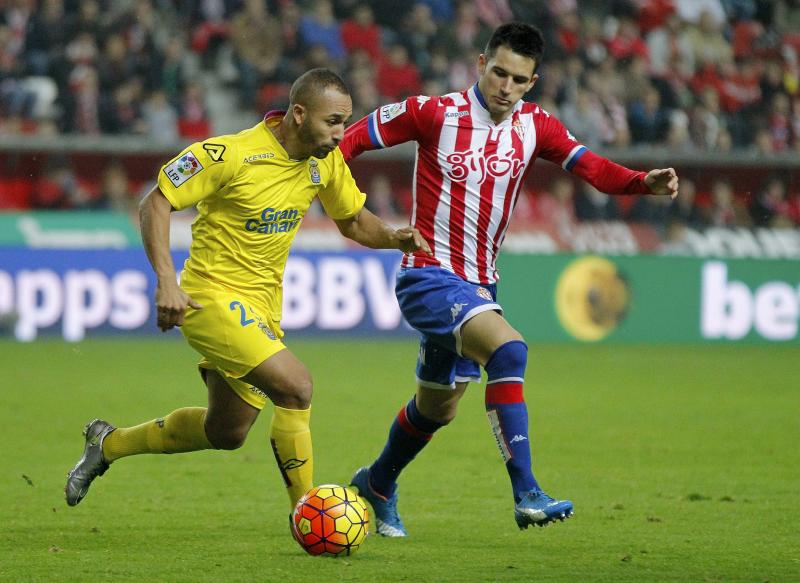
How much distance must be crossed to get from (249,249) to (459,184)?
107 centimetres

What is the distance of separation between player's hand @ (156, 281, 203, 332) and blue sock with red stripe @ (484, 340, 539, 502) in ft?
4.18

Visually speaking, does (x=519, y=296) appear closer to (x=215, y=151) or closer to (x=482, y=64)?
(x=482, y=64)

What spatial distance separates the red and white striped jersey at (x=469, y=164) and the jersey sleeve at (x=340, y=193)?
0.18 m

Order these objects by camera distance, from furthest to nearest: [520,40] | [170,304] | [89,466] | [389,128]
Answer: [389,128], [89,466], [520,40], [170,304]

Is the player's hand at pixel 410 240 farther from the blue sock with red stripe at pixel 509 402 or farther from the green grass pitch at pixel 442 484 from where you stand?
the green grass pitch at pixel 442 484

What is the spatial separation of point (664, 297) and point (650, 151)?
3.10 metres

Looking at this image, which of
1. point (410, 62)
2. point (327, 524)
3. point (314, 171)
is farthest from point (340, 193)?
point (410, 62)

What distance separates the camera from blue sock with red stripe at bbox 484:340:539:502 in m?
5.33

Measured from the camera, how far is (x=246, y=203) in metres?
5.49

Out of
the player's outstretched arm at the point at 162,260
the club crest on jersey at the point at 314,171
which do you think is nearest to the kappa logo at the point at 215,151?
the player's outstretched arm at the point at 162,260

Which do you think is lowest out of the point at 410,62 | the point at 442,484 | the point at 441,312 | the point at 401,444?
the point at 442,484

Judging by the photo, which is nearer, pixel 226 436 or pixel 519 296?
pixel 226 436

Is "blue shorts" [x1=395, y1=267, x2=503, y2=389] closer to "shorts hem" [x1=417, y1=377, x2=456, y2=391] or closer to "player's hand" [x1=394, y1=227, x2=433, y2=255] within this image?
"shorts hem" [x1=417, y1=377, x2=456, y2=391]

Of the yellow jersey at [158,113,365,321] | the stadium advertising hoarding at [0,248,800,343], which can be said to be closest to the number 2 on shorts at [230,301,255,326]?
the yellow jersey at [158,113,365,321]
